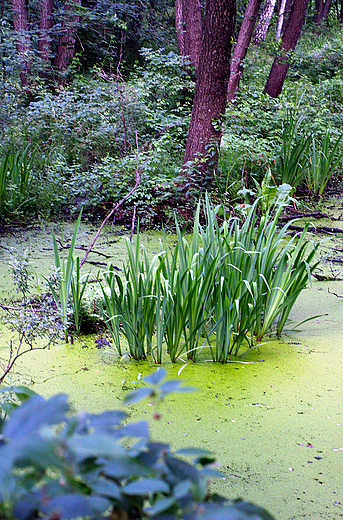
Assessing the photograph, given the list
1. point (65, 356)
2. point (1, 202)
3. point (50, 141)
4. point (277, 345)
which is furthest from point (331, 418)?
point (50, 141)

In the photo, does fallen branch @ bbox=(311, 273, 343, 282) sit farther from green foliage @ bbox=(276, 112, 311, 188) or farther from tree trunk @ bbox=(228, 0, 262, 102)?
tree trunk @ bbox=(228, 0, 262, 102)

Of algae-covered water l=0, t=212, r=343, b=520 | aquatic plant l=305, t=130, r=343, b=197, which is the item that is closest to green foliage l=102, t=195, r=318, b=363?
algae-covered water l=0, t=212, r=343, b=520

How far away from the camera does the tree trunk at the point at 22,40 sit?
22.2 ft

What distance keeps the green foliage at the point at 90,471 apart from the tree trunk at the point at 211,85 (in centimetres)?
375

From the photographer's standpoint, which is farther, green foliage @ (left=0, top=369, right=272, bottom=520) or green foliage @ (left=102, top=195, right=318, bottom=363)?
green foliage @ (left=102, top=195, right=318, bottom=363)

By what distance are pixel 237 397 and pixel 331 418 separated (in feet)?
1.17

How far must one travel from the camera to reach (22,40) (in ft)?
22.2

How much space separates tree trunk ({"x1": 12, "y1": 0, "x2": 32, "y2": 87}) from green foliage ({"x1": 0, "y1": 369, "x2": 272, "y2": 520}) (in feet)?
23.3

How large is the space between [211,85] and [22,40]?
13.6ft

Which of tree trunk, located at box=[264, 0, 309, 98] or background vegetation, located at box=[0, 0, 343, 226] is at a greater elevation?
tree trunk, located at box=[264, 0, 309, 98]

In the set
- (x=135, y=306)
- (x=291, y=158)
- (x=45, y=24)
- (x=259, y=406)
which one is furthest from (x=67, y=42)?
(x=259, y=406)

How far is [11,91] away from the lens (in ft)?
18.2

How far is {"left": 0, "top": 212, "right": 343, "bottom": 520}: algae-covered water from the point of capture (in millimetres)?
1230

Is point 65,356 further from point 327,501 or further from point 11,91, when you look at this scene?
point 11,91
